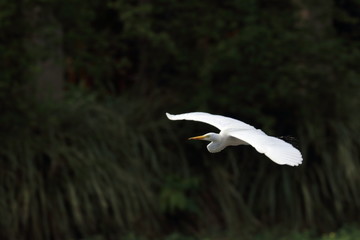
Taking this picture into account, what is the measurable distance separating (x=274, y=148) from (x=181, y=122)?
586 centimetres

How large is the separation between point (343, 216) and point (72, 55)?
11.4ft

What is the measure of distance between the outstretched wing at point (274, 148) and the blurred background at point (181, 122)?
13.7ft

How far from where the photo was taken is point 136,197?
9.26 meters

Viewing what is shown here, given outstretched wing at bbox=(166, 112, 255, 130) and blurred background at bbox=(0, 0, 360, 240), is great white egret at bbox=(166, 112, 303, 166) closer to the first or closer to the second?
outstretched wing at bbox=(166, 112, 255, 130)

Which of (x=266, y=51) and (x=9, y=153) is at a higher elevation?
(x=266, y=51)

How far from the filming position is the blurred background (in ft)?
29.5

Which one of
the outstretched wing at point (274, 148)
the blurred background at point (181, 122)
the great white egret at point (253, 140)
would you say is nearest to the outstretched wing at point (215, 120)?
the great white egret at point (253, 140)

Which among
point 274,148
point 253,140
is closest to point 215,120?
point 253,140

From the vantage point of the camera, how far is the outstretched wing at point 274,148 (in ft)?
13.4

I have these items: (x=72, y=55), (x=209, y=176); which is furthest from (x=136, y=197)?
(x=72, y=55)

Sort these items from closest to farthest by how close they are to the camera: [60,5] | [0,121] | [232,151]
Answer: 1. [0,121]
2. [60,5]
3. [232,151]

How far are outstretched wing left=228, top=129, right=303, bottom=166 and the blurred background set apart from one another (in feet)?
13.7

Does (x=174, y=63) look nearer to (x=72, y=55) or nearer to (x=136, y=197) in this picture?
(x=72, y=55)

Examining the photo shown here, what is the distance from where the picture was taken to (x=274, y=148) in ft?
14.1
